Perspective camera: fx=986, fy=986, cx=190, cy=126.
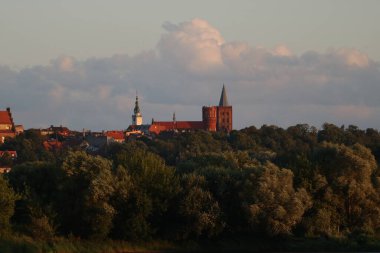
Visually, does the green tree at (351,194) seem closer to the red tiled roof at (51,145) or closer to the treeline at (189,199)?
the treeline at (189,199)

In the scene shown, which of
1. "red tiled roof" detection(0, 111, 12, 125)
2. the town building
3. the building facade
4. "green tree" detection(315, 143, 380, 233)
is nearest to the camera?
"green tree" detection(315, 143, 380, 233)

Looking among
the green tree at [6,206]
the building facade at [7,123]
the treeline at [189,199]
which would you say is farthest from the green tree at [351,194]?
the building facade at [7,123]

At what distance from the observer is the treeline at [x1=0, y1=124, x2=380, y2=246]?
55.7 m

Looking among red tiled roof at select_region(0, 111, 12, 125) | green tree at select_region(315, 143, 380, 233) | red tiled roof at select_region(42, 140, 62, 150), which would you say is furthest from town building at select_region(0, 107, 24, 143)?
green tree at select_region(315, 143, 380, 233)

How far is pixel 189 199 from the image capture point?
57219 millimetres

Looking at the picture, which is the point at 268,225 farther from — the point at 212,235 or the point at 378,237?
the point at 378,237

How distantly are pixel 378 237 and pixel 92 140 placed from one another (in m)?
140

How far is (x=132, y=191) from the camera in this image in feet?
188

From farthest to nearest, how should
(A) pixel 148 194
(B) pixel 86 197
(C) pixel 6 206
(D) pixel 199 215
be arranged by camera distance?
(A) pixel 148 194
(D) pixel 199 215
(B) pixel 86 197
(C) pixel 6 206

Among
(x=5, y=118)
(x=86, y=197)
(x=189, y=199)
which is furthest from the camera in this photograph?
(x=5, y=118)

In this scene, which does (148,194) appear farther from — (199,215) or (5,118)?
(5,118)

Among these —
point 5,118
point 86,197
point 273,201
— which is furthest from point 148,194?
point 5,118

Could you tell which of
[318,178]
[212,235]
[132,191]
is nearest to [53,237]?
[132,191]

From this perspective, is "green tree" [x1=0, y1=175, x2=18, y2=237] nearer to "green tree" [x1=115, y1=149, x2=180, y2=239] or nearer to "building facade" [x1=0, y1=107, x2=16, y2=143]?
"green tree" [x1=115, y1=149, x2=180, y2=239]
